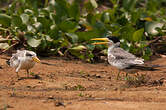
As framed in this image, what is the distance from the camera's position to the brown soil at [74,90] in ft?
13.6

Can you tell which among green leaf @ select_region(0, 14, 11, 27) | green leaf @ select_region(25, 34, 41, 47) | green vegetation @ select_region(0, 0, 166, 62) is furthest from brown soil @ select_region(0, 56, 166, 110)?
green leaf @ select_region(0, 14, 11, 27)

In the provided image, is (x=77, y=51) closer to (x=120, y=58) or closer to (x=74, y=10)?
(x=74, y=10)

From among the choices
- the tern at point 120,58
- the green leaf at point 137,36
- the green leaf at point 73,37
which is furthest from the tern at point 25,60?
the green leaf at point 137,36

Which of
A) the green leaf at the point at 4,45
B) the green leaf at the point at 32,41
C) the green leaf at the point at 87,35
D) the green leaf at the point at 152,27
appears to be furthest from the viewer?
the green leaf at the point at 152,27

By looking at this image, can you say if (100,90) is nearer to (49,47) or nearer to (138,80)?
(138,80)

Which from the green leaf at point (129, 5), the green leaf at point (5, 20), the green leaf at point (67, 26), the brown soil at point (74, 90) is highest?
the green leaf at point (129, 5)

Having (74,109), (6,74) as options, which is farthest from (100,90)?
(6,74)

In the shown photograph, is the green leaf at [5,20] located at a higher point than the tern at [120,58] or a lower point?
higher

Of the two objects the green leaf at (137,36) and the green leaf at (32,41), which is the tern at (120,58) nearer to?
the green leaf at (137,36)

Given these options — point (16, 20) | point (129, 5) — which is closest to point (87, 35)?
point (16, 20)

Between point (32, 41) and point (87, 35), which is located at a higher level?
point (87, 35)

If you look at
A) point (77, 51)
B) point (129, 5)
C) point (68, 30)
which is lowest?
point (77, 51)

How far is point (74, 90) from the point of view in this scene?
5.08 meters

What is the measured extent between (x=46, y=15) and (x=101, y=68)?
2379mm
